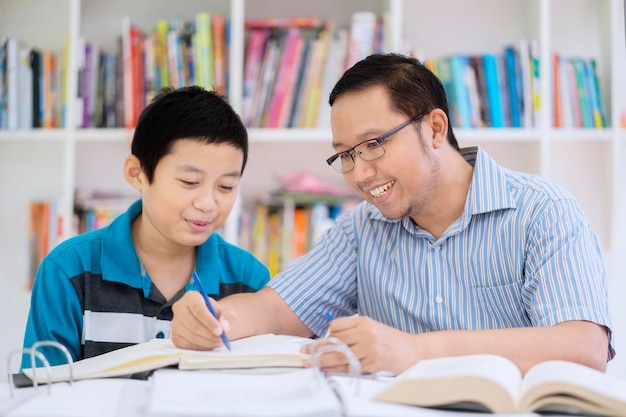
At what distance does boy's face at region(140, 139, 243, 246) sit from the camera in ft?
4.73

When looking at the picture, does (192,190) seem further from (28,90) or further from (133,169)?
(28,90)

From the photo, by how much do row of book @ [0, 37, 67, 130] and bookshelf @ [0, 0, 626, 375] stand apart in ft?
0.17

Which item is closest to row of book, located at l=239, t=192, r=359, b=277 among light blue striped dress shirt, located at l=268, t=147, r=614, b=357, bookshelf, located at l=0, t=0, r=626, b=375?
bookshelf, located at l=0, t=0, r=626, b=375

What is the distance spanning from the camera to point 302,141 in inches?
107

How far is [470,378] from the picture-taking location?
805mm

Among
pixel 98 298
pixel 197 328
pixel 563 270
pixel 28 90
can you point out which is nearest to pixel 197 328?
pixel 197 328

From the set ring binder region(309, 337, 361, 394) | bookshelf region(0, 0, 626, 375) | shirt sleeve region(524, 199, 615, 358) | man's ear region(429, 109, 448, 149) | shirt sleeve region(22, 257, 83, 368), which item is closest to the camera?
ring binder region(309, 337, 361, 394)

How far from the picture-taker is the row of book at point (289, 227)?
2561 mm

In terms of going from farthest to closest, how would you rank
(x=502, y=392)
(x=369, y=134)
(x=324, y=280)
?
(x=324, y=280)
(x=369, y=134)
(x=502, y=392)

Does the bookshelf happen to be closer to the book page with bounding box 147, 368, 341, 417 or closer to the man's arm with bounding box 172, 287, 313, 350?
the man's arm with bounding box 172, 287, 313, 350

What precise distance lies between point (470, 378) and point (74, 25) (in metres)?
2.15

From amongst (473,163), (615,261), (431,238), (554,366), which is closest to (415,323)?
(431,238)

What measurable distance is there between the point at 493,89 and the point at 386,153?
48.7 inches

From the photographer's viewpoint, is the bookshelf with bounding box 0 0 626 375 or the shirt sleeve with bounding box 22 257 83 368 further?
the bookshelf with bounding box 0 0 626 375
